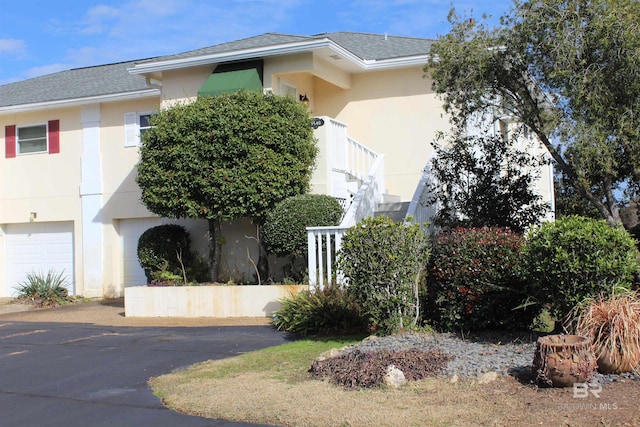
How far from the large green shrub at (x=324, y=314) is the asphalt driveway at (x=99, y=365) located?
0.39 meters

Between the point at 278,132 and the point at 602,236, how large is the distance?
740cm

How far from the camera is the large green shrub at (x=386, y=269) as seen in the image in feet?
29.1

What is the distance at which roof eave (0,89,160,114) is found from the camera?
18031 mm

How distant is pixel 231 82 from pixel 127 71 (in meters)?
6.16

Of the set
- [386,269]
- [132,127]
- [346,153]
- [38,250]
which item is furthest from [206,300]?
[38,250]

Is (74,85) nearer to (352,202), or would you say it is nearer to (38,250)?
(38,250)

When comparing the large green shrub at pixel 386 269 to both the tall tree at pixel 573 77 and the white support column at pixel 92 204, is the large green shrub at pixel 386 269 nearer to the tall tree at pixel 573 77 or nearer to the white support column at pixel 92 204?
the tall tree at pixel 573 77

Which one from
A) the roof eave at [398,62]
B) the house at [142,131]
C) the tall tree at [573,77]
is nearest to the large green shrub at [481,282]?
the tall tree at [573,77]

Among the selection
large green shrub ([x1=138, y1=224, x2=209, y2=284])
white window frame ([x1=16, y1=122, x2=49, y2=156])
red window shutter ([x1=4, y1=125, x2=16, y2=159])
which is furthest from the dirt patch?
red window shutter ([x1=4, y1=125, x2=16, y2=159])

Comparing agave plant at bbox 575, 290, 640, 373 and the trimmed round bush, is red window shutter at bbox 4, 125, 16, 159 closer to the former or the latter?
the trimmed round bush

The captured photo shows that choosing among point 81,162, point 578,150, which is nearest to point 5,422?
point 578,150

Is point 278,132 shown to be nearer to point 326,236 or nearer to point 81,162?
point 326,236

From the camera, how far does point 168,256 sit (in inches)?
589

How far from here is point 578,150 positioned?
835 cm
